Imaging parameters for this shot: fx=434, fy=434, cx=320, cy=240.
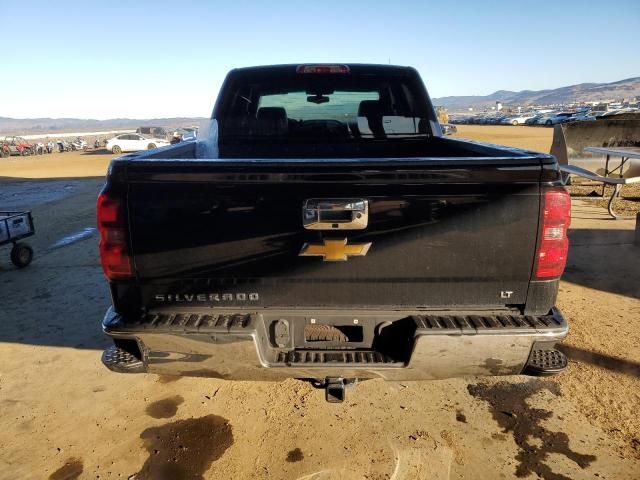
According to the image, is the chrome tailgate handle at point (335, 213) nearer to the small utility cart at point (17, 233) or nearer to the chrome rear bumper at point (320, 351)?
the chrome rear bumper at point (320, 351)

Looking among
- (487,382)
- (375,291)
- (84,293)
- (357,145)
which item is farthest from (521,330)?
(84,293)

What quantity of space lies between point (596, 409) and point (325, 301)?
82.0 inches

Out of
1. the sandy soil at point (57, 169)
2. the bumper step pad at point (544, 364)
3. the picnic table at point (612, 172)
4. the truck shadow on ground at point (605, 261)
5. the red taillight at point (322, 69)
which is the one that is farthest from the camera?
the sandy soil at point (57, 169)

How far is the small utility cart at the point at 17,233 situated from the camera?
579 centimetres

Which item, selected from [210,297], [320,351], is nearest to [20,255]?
[210,297]

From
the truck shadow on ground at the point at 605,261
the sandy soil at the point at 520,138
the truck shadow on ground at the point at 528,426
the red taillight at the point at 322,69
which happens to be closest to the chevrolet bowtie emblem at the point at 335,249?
the truck shadow on ground at the point at 528,426

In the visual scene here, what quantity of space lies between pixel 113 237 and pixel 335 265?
3.65 feet

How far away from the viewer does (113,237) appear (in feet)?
7.07

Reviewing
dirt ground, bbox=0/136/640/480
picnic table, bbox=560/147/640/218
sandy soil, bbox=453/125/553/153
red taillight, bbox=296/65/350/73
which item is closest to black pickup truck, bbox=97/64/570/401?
dirt ground, bbox=0/136/640/480

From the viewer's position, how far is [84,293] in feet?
16.4

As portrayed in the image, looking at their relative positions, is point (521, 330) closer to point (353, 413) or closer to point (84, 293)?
point (353, 413)

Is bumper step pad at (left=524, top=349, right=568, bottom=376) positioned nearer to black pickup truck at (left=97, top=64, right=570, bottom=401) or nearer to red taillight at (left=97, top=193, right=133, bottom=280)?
black pickup truck at (left=97, top=64, right=570, bottom=401)

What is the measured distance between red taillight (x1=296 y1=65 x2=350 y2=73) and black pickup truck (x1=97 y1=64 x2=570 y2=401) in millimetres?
2247

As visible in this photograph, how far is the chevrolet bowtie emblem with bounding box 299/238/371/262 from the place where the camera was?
2.12 m
